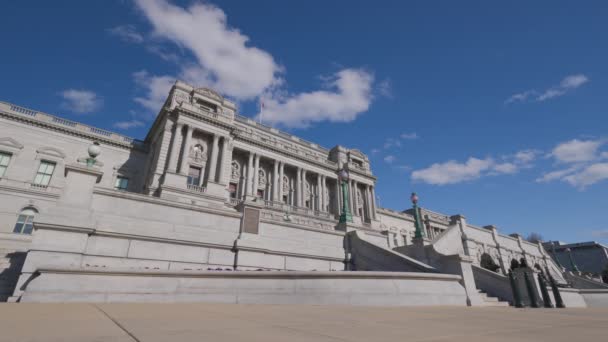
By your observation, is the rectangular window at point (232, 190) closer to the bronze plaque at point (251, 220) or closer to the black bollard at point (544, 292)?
the bronze plaque at point (251, 220)

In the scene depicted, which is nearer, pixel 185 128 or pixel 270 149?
pixel 185 128

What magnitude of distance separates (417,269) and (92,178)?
508 inches

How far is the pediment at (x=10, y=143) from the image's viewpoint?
26016 millimetres

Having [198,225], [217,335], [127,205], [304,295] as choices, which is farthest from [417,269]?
[127,205]

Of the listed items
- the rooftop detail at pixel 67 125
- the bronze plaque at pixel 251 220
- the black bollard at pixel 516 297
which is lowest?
the black bollard at pixel 516 297

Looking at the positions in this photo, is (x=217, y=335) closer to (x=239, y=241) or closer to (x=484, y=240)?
(x=239, y=241)

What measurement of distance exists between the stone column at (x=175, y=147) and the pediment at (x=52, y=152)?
36.4 ft

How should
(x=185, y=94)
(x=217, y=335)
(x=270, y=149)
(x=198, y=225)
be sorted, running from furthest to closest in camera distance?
(x=270, y=149) → (x=185, y=94) → (x=198, y=225) → (x=217, y=335)

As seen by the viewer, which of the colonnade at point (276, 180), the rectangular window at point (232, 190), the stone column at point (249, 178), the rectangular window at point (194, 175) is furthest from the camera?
the rectangular window at point (232, 190)

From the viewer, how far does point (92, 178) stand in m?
10.4

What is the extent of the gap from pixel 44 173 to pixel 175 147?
12186 millimetres

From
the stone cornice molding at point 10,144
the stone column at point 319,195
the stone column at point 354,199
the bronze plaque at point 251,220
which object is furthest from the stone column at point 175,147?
the stone column at point 354,199

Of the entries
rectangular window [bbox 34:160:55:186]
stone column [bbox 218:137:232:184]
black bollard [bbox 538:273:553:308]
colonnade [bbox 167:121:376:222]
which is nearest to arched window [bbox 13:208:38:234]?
rectangular window [bbox 34:160:55:186]

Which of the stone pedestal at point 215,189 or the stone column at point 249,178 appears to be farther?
the stone column at point 249,178
